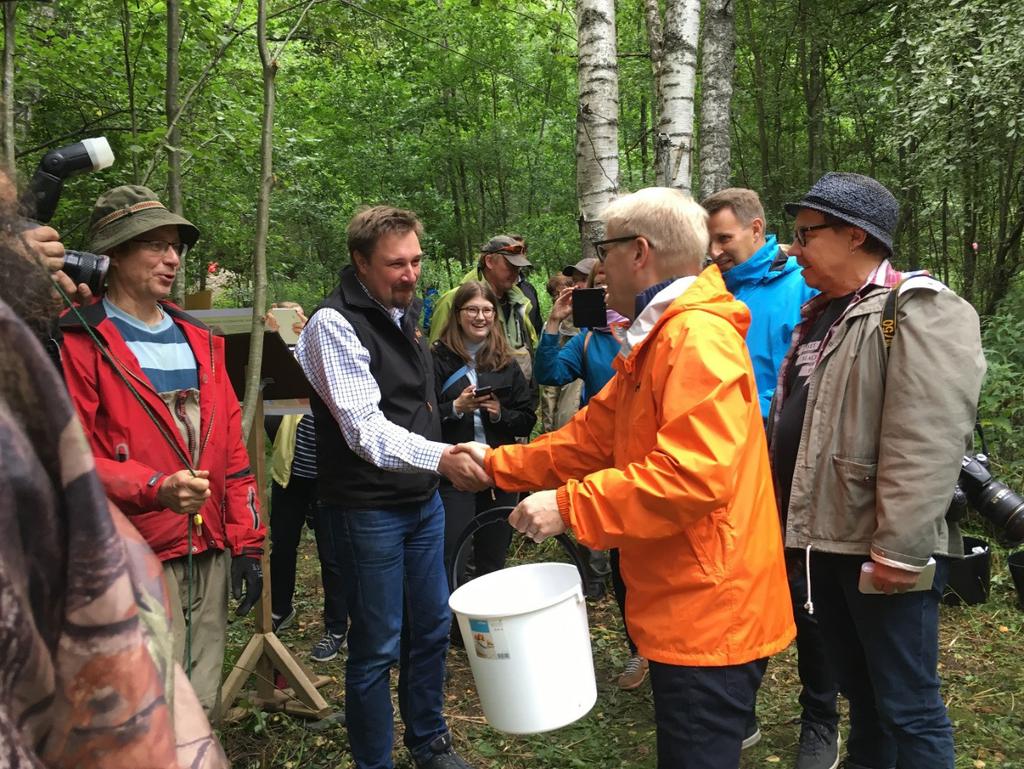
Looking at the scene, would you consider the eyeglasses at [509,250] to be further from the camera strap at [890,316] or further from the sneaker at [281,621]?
the camera strap at [890,316]

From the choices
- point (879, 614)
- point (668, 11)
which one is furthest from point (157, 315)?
point (668, 11)

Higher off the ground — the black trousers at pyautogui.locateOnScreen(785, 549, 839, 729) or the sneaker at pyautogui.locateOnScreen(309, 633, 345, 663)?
the black trousers at pyautogui.locateOnScreen(785, 549, 839, 729)

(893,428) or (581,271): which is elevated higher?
(581,271)

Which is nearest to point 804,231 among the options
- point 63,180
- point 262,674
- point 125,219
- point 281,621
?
point 125,219

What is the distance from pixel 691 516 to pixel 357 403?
4.59 feet

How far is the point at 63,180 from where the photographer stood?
8.73 ft

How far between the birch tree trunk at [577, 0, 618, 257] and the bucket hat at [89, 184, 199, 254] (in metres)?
3.50

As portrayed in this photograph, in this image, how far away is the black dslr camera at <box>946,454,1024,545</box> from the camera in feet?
9.25

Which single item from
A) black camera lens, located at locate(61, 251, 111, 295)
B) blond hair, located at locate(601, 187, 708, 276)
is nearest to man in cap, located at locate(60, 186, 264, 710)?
black camera lens, located at locate(61, 251, 111, 295)

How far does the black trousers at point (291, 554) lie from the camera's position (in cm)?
482

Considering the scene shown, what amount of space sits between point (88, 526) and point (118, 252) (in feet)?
7.94

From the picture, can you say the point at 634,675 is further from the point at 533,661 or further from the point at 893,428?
the point at 893,428

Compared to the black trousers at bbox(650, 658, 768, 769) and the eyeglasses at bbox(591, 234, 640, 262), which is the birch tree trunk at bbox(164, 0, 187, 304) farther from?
the black trousers at bbox(650, 658, 768, 769)

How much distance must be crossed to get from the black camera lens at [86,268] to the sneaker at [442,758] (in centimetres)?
221
